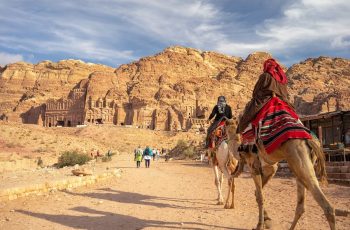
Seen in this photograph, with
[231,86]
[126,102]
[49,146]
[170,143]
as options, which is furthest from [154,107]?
[49,146]

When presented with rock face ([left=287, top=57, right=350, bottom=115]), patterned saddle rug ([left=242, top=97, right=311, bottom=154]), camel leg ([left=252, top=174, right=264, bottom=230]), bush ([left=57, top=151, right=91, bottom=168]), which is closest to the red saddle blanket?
patterned saddle rug ([left=242, top=97, right=311, bottom=154])

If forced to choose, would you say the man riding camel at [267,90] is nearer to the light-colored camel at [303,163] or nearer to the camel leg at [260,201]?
the light-colored camel at [303,163]

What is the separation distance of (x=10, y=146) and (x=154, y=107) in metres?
65.8

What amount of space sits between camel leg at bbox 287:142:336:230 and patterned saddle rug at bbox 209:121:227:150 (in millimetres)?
4255

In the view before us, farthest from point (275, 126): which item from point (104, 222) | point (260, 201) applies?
point (104, 222)

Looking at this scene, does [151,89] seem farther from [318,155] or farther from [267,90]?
→ [318,155]

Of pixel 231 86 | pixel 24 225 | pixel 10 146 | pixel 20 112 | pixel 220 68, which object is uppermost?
pixel 220 68

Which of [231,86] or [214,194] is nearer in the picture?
[214,194]

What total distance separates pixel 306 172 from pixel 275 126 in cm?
94

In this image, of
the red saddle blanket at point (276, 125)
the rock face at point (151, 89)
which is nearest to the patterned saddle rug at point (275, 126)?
the red saddle blanket at point (276, 125)

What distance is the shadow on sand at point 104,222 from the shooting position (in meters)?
6.70

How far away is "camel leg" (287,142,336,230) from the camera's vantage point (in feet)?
14.8

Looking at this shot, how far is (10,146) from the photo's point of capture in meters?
40.6

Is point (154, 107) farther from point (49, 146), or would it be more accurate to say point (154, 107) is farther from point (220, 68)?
point (220, 68)
